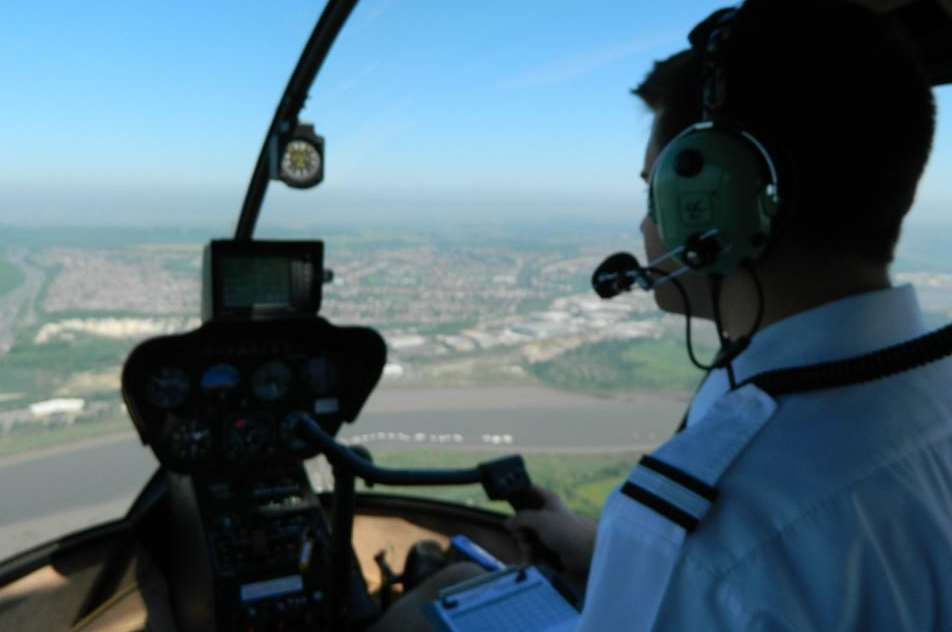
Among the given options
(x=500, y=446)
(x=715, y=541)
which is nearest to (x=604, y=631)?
(x=715, y=541)

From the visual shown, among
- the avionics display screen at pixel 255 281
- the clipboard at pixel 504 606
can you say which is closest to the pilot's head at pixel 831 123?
the clipboard at pixel 504 606

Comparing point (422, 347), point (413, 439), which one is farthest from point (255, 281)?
point (413, 439)

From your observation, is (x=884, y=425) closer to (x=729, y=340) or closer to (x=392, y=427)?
(x=729, y=340)

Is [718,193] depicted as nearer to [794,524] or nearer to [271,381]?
[794,524]

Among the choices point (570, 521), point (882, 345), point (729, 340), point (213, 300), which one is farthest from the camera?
point (213, 300)

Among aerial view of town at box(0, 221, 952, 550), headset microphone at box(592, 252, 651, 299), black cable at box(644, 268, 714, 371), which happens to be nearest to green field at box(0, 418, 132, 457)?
aerial view of town at box(0, 221, 952, 550)

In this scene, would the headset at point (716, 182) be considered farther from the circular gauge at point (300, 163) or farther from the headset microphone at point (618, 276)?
the circular gauge at point (300, 163)
